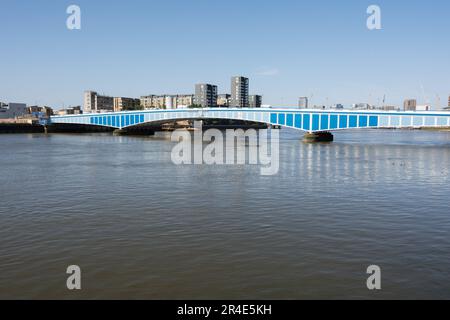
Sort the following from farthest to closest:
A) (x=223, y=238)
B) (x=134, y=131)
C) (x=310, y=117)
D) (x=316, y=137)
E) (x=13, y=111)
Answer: (x=13, y=111) < (x=134, y=131) < (x=316, y=137) < (x=310, y=117) < (x=223, y=238)

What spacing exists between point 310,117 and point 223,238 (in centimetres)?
6387

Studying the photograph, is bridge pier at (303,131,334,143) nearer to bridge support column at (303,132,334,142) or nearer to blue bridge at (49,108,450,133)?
bridge support column at (303,132,334,142)

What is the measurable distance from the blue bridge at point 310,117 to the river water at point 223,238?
43.3 metres

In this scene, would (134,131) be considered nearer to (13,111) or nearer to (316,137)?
(316,137)

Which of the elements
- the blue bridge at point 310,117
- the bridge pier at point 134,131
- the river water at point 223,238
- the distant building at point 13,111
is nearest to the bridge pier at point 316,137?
the blue bridge at point 310,117

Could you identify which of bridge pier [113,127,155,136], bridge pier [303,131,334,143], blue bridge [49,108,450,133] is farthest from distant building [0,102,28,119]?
bridge pier [303,131,334,143]

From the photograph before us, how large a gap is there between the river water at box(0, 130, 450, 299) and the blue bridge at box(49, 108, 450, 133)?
4335 centimetres

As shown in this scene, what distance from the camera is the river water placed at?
9875mm

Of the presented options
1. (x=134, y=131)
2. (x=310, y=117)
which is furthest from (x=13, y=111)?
(x=310, y=117)

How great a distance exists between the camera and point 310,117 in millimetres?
74625

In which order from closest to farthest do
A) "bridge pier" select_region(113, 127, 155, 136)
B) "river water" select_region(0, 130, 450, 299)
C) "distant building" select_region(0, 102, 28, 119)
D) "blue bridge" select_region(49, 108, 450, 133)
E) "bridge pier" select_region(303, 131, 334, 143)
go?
"river water" select_region(0, 130, 450, 299), "blue bridge" select_region(49, 108, 450, 133), "bridge pier" select_region(303, 131, 334, 143), "bridge pier" select_region(113, 127, 155, 136), "distant building" select_region(0, 102, 28, 119)
